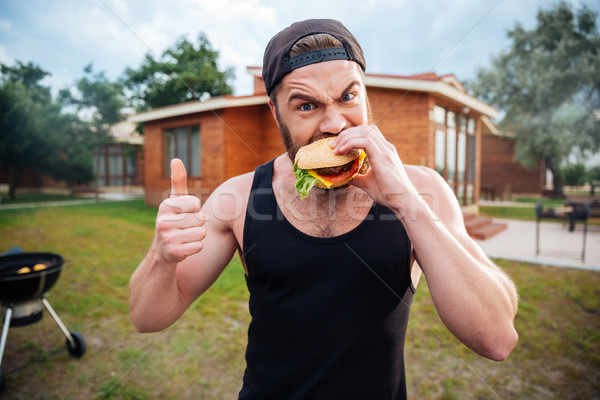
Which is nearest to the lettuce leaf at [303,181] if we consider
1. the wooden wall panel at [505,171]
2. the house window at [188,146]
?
the house window at [188,146]

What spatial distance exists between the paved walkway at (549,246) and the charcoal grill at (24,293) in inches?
364

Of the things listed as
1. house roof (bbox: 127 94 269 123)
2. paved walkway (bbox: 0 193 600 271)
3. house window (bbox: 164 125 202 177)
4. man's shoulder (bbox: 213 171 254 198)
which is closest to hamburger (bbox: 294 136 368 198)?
man's shoulder (bbox: 213 171 254 198)

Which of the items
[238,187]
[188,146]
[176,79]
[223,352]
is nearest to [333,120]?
[238,187]

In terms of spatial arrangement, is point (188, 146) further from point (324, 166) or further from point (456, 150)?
point (324, 166)

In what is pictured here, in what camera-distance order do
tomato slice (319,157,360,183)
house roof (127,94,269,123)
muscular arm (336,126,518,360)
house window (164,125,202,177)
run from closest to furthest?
muscular arm (336,126,518,360), tomato slice (319,157,360,183), house roof (127,94,269,123), house window (164,125,202,177)

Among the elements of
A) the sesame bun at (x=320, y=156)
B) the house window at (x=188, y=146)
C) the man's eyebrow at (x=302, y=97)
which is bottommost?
the sesame bun at (x=320, y=156)

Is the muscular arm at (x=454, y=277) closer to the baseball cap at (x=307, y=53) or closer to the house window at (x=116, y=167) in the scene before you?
the baseball cap at (x=307, y=53)

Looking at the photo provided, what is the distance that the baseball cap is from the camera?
5.10 feet

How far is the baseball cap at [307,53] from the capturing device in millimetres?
1556

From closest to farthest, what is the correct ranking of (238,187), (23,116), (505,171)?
(238,187)
(23,116)
(505,171)

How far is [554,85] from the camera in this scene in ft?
75.1

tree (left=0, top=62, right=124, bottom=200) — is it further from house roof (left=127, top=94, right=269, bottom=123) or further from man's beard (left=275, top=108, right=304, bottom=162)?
man's beard (left=275, top=108, right=304, bottom=162)

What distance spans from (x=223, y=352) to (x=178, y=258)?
12.1 feet

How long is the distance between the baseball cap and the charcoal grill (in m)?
4.27
